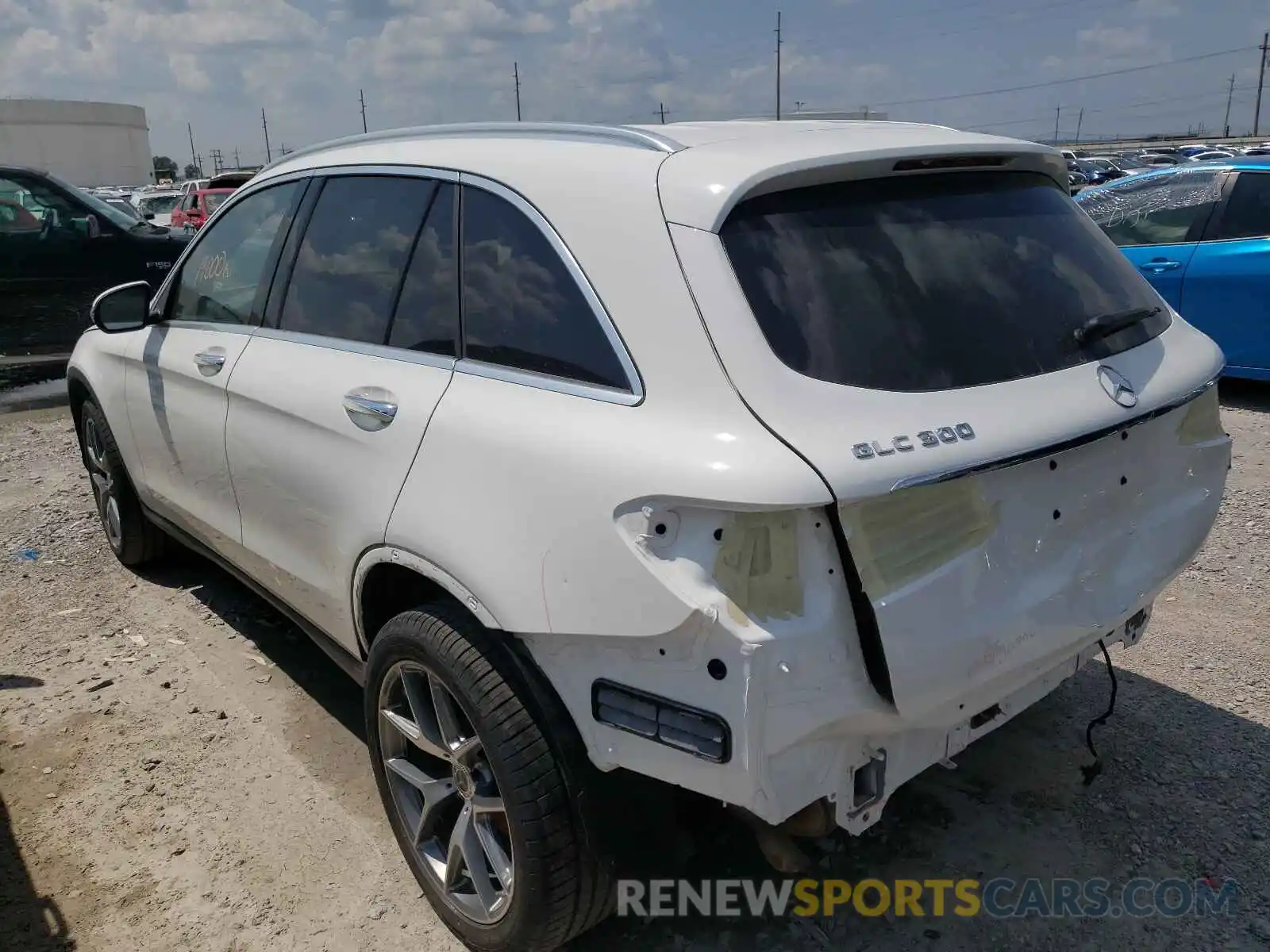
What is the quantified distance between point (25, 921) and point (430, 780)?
118cm

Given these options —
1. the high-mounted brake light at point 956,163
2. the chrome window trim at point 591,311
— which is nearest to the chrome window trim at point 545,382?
the chrome window trim at point 591,311

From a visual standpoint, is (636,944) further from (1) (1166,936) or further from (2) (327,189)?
(2) (327,189)

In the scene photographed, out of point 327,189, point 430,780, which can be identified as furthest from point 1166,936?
point 327,189

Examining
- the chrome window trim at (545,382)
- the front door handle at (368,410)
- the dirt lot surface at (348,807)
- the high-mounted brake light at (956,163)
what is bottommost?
the dirt lot surface at (348,807)

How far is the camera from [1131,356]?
2.42 metres

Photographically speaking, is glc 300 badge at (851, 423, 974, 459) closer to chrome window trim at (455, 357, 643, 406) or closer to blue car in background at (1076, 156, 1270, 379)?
chrome window trim at (455, 357, 643, 406)

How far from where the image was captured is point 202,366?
3.51 m

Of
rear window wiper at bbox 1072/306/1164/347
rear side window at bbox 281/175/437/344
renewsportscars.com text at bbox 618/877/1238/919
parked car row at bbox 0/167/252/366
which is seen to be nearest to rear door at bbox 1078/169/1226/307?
rear window wiper at bbox 1072/306/1164/347

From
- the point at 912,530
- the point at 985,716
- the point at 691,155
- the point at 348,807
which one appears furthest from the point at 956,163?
the point at 348,807

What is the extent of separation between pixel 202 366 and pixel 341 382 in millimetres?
1038

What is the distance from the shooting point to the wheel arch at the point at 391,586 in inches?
91.0

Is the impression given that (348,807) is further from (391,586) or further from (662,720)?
(662,720)

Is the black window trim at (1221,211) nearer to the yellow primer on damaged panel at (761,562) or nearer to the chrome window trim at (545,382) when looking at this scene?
the chrome window trim at (545,382)

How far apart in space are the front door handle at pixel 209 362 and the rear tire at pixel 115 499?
4.08 feet
